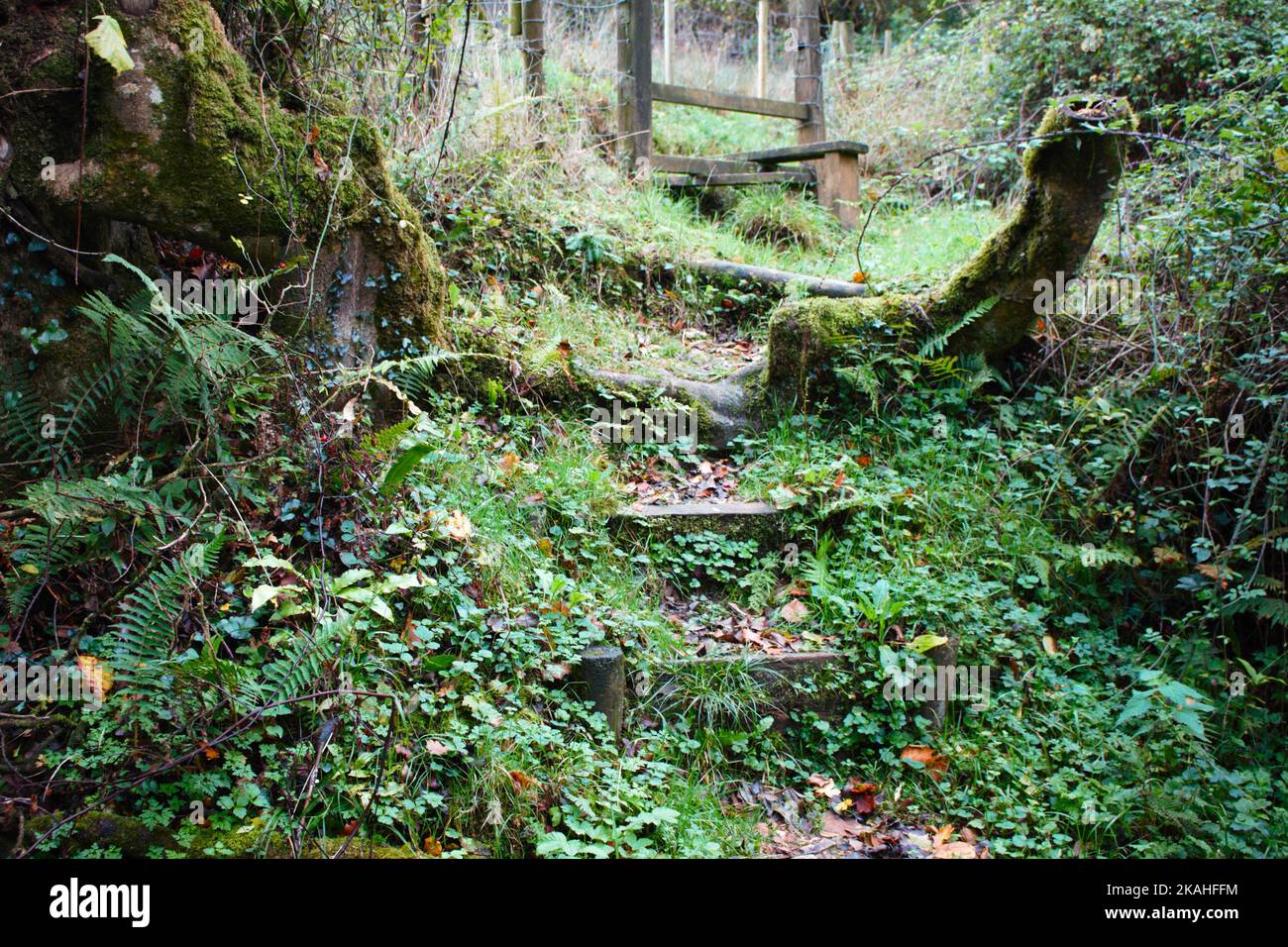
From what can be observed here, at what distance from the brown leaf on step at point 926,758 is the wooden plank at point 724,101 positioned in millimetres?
6756

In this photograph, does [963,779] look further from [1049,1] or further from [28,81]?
[1049,1]

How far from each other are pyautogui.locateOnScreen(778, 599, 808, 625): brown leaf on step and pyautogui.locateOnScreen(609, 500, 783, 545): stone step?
0.51 meters

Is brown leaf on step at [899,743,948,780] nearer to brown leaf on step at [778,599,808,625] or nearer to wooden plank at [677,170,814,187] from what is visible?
brown leaf on step at [778,599,808,625]

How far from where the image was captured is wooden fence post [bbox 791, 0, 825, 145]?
9.27 meters

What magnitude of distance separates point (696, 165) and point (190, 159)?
6112 mm

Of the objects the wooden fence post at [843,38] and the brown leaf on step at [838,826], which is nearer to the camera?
the brown leaf on step at [838,826]

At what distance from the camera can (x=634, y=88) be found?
826 cm

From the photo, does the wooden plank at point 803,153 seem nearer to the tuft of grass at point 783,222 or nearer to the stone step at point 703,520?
the tuft of grass at point 783,222

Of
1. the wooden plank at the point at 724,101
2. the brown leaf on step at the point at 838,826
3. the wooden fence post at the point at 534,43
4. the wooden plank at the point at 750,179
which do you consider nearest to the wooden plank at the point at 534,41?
the wooden fence post at the point at 534,43

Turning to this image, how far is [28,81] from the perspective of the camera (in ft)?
10.6

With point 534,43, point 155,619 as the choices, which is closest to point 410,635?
point 155,619

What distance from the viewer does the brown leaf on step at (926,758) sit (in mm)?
3604

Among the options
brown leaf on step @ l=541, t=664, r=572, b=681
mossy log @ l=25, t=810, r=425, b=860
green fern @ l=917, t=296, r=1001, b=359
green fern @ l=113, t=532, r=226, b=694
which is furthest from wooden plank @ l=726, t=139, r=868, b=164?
mossy log @ l=25, t=810, r=425, b=860
